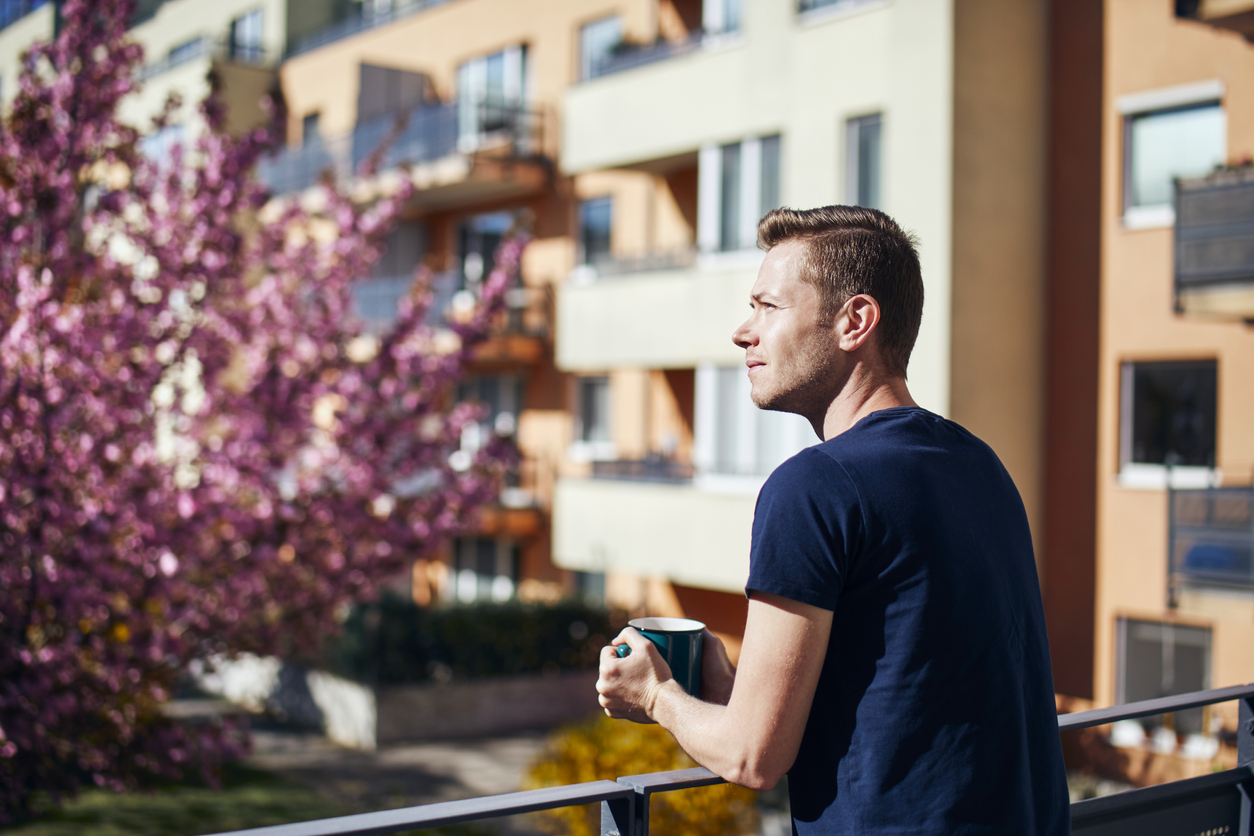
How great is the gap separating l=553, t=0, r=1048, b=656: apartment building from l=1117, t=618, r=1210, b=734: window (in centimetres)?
123

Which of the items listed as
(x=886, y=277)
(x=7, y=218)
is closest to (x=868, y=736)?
(x=886, y=277)

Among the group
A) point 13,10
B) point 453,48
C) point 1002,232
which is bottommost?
point 1002,232

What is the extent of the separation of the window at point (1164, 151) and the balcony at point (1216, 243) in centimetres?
175

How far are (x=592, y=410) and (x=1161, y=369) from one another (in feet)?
30.4

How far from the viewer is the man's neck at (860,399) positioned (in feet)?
6.63

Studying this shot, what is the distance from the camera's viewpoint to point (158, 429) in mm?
10383

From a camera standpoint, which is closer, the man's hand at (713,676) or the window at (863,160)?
the man's hand at (713,676)

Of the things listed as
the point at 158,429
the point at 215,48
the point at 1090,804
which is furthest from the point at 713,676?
the point at 215,48

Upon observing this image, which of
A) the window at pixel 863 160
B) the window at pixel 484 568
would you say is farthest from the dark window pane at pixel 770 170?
the window at pixel 484 568

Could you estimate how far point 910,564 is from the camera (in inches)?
71.3

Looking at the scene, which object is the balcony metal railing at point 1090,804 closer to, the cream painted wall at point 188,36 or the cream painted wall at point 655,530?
the cream painted wall at point 655,530

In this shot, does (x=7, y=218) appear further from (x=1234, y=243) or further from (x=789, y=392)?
(x=1234, y=243)

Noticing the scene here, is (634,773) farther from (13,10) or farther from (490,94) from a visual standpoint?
(13,10)

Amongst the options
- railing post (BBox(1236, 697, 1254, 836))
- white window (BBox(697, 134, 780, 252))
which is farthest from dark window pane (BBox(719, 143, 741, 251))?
railing post (BBox(1236, 697, 1254, 836))
